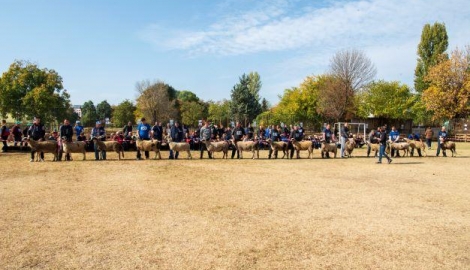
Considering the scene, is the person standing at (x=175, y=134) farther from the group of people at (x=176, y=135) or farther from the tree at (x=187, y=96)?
the tree at (x=187, y=96)

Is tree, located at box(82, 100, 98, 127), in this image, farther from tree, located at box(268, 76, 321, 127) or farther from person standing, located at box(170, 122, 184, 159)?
person standing, located at box(170, 122, 184, 159)

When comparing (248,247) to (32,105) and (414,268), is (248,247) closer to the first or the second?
(414,268)

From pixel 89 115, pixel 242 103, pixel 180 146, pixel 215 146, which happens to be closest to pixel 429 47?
pixel 242 103

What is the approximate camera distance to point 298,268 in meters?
4.71

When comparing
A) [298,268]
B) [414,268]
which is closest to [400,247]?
[414,268]

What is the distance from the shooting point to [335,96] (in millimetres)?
49188

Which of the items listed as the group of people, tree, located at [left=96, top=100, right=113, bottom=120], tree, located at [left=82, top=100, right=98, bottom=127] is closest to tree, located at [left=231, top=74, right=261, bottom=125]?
the group of people

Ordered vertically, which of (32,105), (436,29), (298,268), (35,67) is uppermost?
(436,29)

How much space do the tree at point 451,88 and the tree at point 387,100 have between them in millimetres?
8156

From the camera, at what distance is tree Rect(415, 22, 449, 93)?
53031 millimetres

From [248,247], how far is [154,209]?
2.97 metres

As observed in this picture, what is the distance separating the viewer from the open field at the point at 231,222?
4996mm

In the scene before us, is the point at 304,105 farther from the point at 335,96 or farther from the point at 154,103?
the point at 154,103

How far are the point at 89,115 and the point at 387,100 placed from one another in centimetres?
9648
